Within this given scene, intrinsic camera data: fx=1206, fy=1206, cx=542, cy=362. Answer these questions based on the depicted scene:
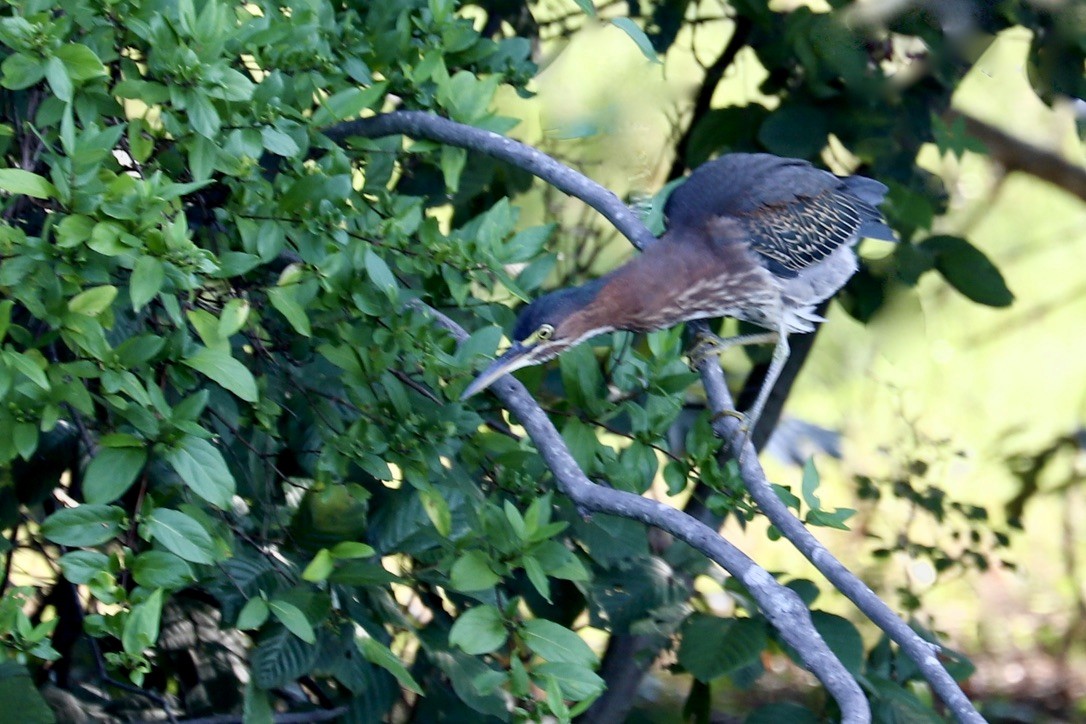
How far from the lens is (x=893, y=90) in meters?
3.44

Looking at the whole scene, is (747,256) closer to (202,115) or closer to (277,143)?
(277,143)

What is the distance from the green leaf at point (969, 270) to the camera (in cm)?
351

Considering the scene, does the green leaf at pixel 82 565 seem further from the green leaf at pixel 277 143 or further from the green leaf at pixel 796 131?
the green leaf at pixel 796 131

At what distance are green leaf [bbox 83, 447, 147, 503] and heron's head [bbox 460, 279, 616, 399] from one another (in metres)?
0.80

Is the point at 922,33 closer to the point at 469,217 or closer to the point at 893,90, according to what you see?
the point at 893,90

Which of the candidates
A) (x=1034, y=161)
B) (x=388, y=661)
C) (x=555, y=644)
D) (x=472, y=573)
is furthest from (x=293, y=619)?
(x=1034, y=161)

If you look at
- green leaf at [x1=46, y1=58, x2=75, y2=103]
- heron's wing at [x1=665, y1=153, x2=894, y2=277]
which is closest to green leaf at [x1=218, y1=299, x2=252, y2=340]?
green leaf at [x1=46, y1=58, x2=75, y2=103]

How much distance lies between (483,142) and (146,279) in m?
0.83

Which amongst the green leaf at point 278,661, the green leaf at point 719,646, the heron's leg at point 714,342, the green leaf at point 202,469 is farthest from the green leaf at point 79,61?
the green leaf at point 719,646

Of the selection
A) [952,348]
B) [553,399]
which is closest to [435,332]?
[553,399]

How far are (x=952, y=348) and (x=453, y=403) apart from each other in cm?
416

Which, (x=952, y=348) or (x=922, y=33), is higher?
(x=922, y=33)

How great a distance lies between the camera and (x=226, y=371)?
1738 millimetres

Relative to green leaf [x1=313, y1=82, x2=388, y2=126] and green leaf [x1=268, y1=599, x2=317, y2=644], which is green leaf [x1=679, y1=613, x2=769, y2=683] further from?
green leaf [x1=313, y1=82, x2=388, y2=126]
